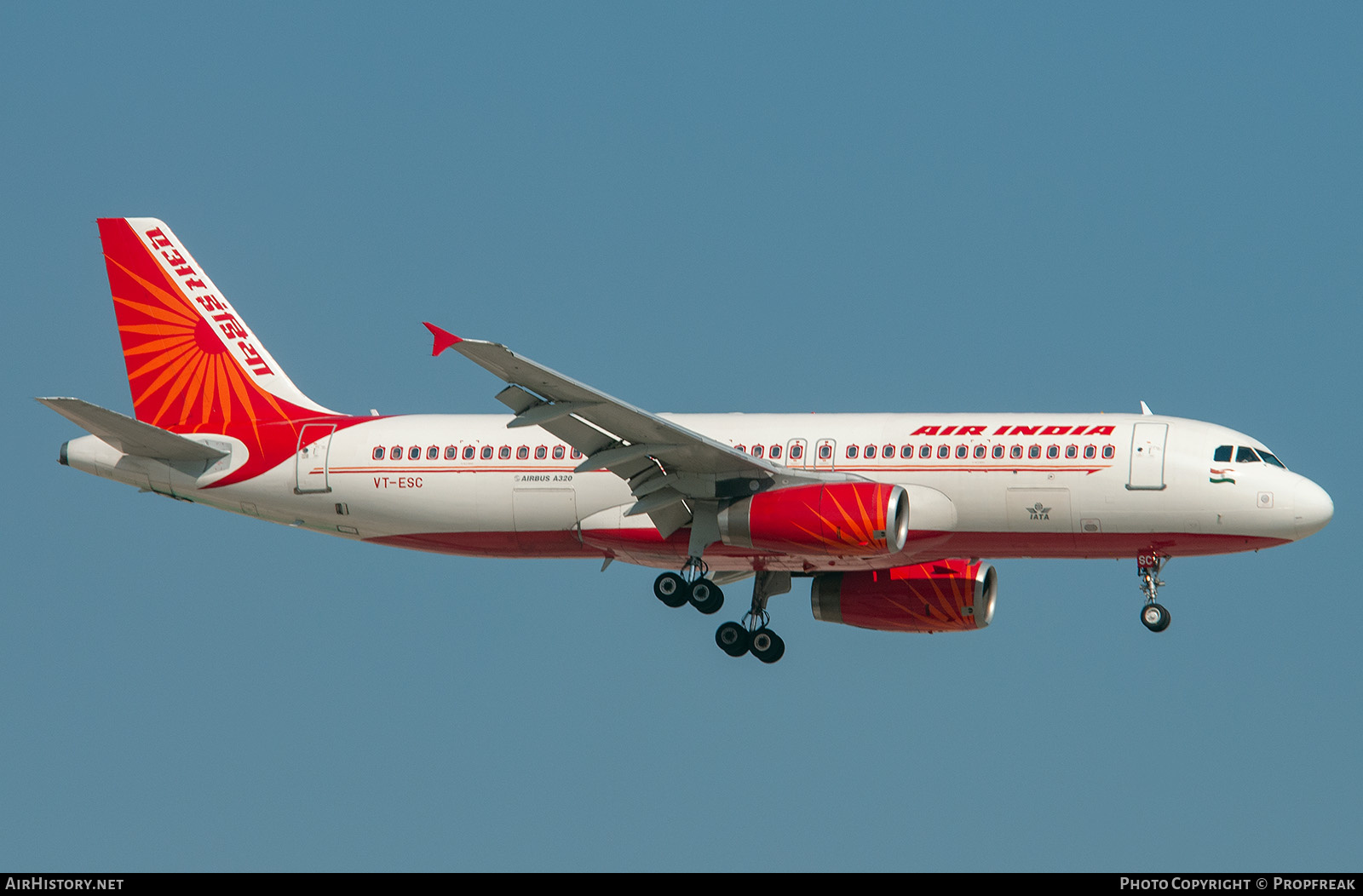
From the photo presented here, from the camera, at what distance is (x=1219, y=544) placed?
151 ft

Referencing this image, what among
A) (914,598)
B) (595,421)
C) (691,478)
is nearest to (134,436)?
(595,421)

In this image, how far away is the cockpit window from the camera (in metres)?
46.4

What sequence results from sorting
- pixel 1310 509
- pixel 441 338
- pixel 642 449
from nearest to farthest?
pixel 441 338, pixel 1310 509, pixel 642 449

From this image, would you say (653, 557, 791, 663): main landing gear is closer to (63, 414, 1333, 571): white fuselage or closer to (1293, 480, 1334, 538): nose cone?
(63, 414, 1333, 571): white fuselage

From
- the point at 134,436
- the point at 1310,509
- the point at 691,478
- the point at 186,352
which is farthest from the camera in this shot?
the point at 186,352

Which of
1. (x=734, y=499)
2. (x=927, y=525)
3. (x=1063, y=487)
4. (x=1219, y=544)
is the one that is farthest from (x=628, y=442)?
(x=1219, y=544)

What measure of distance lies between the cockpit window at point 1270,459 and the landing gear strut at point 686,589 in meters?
12.9

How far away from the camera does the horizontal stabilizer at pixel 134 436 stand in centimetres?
4841

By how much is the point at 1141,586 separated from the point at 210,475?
2296 centimetres

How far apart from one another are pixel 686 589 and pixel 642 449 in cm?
445

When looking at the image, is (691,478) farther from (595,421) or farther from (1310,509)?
(1310,509)

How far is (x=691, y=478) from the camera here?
154ft

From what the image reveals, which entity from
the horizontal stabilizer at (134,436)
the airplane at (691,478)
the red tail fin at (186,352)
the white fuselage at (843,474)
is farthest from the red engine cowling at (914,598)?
the horizontal stabilizer at (134,436)
